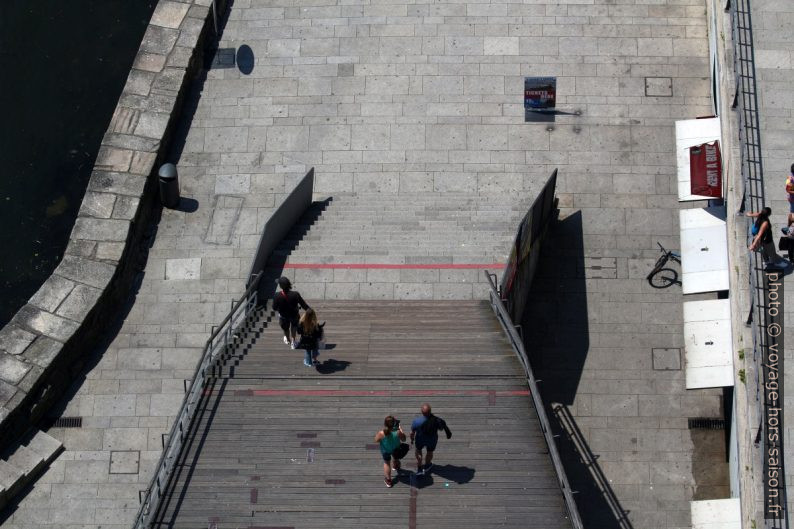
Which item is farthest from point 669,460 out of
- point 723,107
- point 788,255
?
point 723,107

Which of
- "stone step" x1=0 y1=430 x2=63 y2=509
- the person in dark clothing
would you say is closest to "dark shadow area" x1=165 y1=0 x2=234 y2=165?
"stone step" x1=0 y1=430 x2=63 y2=509

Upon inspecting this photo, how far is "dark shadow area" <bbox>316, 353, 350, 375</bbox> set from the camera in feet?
92.1

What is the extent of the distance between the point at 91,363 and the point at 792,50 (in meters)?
17.4

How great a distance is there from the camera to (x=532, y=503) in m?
25.6

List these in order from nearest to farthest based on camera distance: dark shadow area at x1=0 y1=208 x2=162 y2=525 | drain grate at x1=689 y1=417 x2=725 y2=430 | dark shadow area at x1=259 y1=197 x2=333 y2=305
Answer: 1. dark shadow area at x1=0 y1=208 x2=162 y2=525
2. dark shadow area at x1=259 y1=197 x2=333 y2=305
3. drain grate at x1=689 y1=417 x2=725 y2=430

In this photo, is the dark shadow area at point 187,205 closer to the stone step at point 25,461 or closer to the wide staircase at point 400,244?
the wide staircase at point 400,244

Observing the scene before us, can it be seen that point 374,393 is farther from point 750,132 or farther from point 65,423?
point 750,132

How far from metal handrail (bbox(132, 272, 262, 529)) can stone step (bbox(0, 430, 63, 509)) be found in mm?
3336

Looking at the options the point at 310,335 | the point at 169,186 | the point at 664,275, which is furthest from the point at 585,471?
the point at 169,186

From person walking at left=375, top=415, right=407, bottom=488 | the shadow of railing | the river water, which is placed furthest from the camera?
the river water

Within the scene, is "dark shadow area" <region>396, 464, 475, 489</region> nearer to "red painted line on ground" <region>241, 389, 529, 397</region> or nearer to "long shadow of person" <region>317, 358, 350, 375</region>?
"red painted line on ground" <region>241, 389, 529, 397</region>

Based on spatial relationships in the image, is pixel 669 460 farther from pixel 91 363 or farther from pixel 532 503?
pixel 91 363

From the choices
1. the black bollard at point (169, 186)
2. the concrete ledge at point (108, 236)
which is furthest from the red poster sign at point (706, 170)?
the concrete ledge at point (108, 236)

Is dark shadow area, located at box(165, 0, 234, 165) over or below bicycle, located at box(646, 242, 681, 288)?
over
